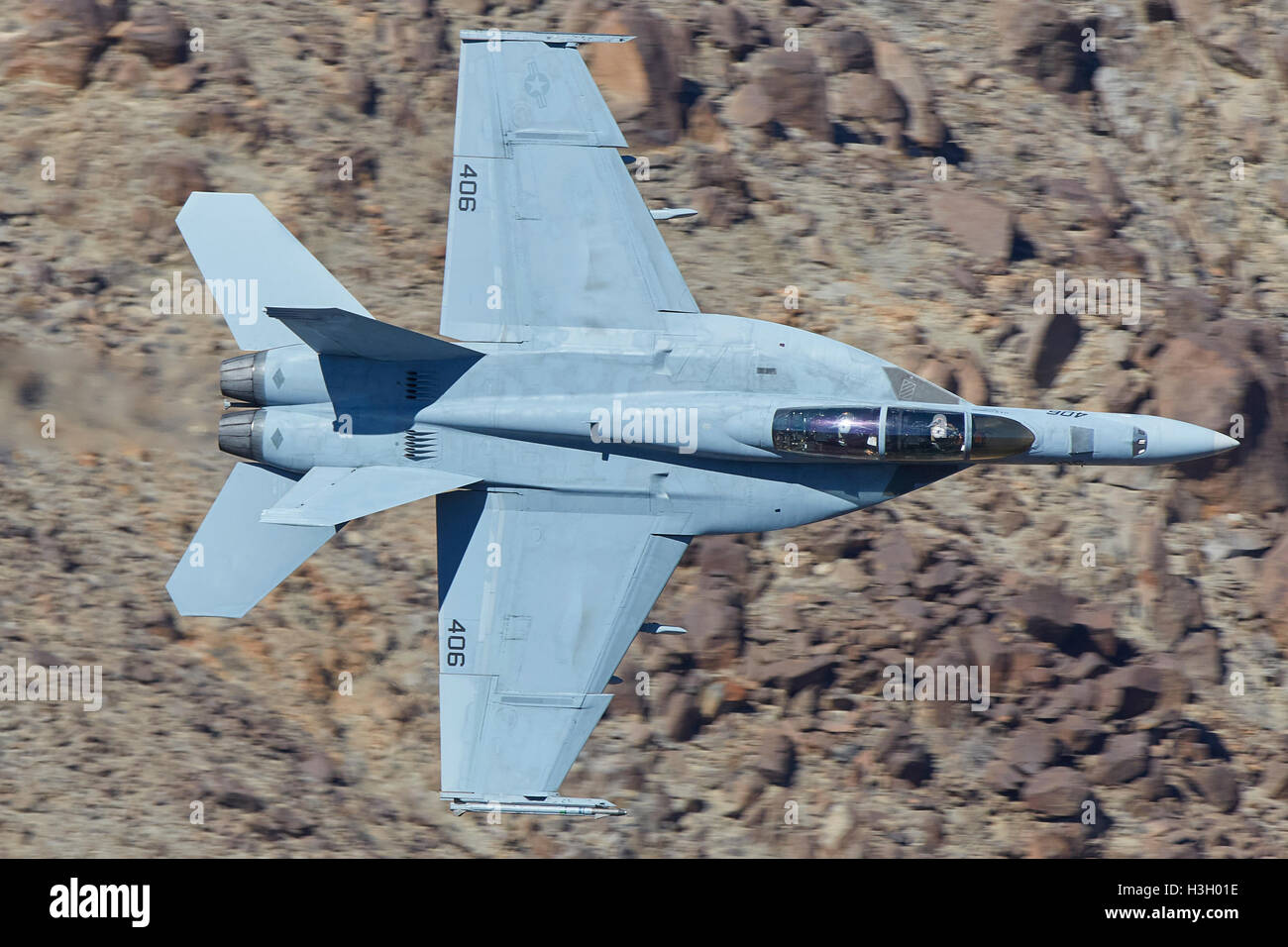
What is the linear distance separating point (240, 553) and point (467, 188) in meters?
5.20

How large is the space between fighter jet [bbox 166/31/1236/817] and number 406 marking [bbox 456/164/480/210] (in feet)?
0.08

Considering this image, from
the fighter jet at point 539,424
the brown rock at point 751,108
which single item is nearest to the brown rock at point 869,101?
the brown rock at point 751,108

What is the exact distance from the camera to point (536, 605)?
16062 millimetres

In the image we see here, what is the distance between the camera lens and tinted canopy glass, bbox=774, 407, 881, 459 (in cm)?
1541

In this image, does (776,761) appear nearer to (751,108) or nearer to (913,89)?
(751,108)

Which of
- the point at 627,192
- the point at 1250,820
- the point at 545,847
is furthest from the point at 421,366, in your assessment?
the point at 1250,820

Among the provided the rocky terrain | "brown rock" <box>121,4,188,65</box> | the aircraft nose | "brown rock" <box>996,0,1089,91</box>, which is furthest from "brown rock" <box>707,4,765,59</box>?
the aircraft nose

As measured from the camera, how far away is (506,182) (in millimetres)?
16281

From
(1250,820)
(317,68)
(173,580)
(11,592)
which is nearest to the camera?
(173,580)

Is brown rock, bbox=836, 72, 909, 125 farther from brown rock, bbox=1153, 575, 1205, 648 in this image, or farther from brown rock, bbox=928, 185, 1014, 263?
brown rock, bbox=1153, 575, 1205, 648

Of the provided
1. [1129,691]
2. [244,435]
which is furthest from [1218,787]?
[244,435]

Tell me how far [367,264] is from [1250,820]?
52.9ft

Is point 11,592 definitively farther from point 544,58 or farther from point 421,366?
point 544,58

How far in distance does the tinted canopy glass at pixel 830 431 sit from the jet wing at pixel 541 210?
198 cm
